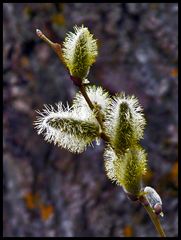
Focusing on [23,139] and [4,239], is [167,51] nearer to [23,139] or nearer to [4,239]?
[23,139]

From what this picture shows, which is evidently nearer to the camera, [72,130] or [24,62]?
[72,130]

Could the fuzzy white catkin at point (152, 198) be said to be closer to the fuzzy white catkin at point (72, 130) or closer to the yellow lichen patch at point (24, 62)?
the fuzzy white catkin at point (72, 130)

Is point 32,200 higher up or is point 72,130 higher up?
point 32,200

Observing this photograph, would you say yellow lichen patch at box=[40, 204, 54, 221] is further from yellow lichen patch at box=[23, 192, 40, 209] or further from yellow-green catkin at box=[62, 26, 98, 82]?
yellow-green catkin at box=[62, 26, 98, 82]

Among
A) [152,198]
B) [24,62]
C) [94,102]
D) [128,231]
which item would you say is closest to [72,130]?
[94,102]

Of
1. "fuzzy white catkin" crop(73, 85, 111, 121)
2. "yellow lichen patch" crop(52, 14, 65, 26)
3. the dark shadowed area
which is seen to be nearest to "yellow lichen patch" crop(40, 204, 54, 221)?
the dark shadowed area

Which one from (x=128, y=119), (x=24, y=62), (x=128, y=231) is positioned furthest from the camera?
(x=24, y=62)

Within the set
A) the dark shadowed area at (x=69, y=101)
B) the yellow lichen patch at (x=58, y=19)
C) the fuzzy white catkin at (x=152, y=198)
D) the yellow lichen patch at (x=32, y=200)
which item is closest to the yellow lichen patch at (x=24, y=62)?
the dark shadowed area at (x=69, y=101)

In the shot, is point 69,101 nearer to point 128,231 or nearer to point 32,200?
point 32,200

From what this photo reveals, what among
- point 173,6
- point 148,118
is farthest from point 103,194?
point 173,6
